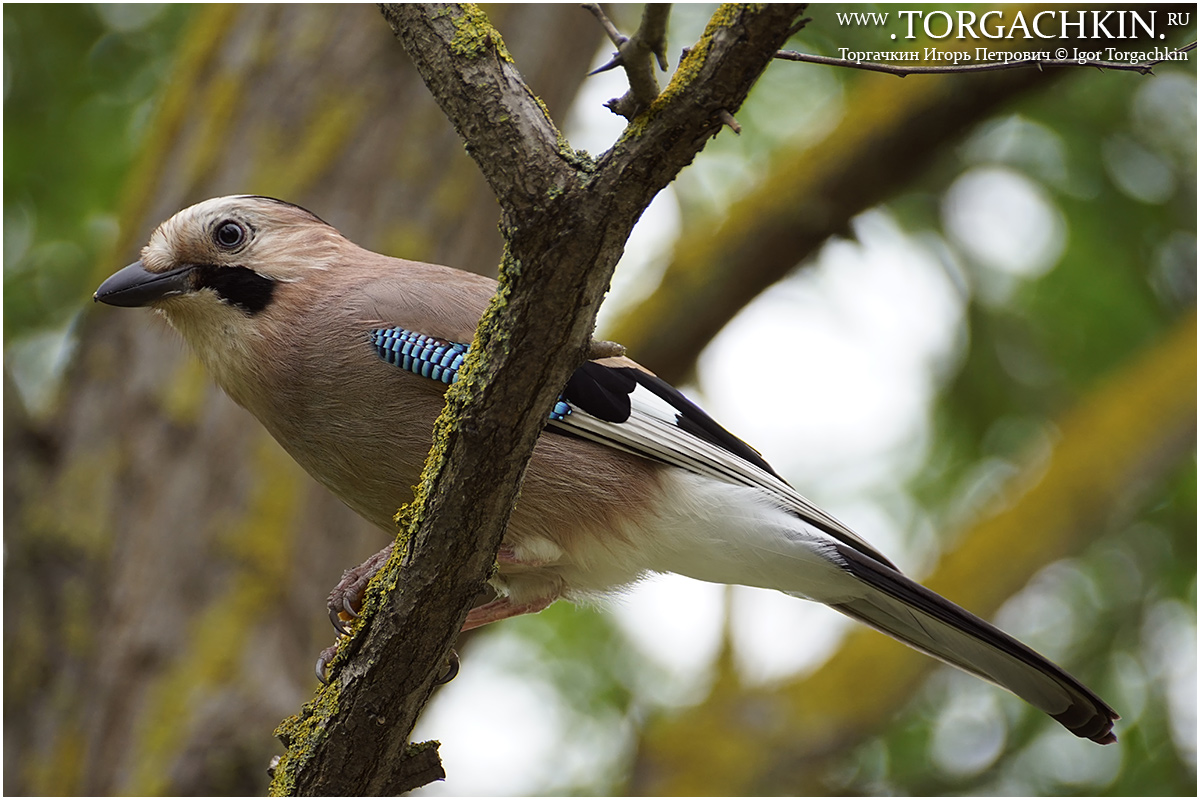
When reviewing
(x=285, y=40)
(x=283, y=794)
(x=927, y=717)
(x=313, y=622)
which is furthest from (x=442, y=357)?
(x=927, y=717)

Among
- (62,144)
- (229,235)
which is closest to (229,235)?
(229,235)

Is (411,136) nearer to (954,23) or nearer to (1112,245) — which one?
(954,23)

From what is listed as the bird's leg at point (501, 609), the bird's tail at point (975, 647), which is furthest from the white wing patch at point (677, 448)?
the bird's leg at point (501, 609)

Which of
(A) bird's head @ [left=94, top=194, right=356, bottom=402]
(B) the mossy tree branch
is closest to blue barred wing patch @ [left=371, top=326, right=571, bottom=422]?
(A) bird's head @ [left=94, top=194, right=356, bottom=402]

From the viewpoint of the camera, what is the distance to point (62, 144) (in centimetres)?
774

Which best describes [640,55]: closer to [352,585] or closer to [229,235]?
[352,585]

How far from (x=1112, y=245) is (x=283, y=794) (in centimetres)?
710

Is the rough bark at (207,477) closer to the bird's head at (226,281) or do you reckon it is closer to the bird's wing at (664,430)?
the bird's head at (226,281)

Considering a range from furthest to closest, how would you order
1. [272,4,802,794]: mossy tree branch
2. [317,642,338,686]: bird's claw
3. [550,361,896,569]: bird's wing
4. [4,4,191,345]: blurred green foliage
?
[4,4,191,345]: blurred green foliage → [550,361,896,569]: bird's wing → [317,642,338,686]: bird's claw → [272,4,802,794]: mossy tree branch

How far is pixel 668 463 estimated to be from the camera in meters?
4.25

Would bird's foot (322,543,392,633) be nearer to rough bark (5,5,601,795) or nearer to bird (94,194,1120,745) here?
bird (94,194,1120,745)

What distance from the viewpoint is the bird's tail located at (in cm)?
399

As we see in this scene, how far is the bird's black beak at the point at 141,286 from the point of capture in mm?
4195

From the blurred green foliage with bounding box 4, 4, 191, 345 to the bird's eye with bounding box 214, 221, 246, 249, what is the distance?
347 cm
